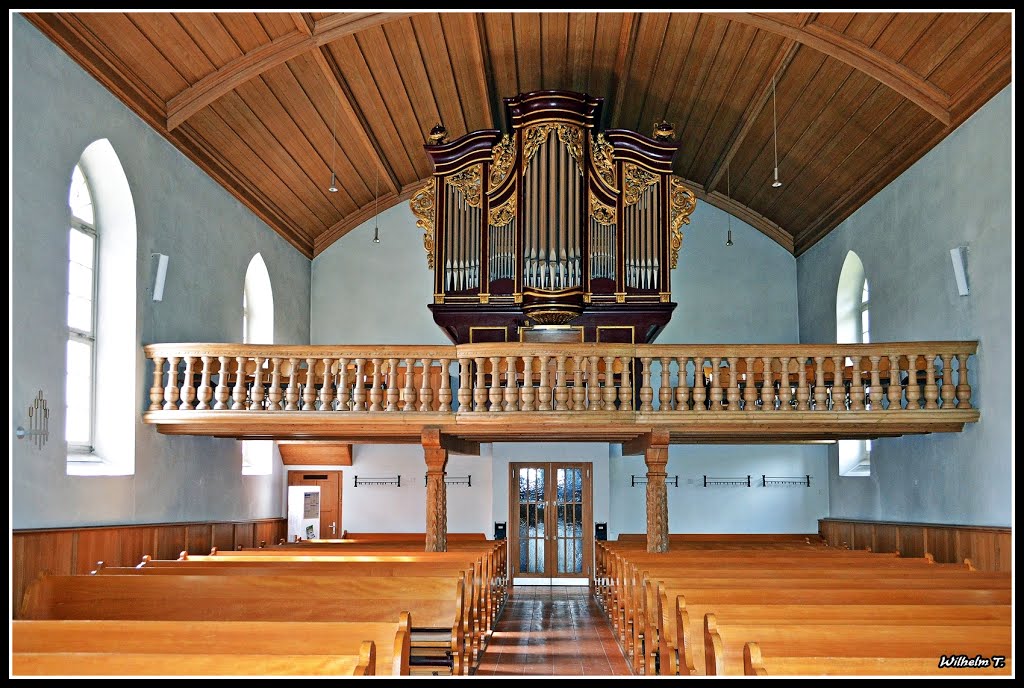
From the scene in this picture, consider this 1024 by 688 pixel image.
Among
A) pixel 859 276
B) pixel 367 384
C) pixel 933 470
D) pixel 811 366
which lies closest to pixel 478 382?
pixel 367 384

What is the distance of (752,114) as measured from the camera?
14430 mm

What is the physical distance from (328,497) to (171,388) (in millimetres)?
7639

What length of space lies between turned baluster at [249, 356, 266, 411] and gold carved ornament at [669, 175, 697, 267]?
6.08 metres

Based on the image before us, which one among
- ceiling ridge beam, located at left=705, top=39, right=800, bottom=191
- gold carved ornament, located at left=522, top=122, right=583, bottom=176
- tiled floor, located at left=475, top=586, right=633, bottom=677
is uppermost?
ceiling ridge beam, located at left=705, top=39, right=800, bottom=191

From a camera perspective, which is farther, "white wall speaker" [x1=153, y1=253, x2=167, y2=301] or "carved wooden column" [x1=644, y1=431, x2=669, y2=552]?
"carved wooden column" [x1=644, y1=431, x2=669, y2=552]

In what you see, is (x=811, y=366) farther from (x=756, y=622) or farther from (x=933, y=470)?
(x=756, y=622)

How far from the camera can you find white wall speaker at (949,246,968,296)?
1146 cm

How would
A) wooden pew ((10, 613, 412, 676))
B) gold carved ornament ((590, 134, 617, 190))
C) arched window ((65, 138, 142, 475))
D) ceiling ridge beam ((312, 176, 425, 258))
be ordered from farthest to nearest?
ceiling ridge beam ((312, 176, 425, 258)) < gold carved ornament ((590, 134, 617, 190)) < arched window ((65, 138, 142, 475)) < wooden pew ((10, 613, 412, 676))

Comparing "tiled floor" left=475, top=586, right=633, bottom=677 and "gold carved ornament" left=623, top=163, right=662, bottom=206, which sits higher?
"gold carved ornament" left=623, top=163, right=662, bottom=206

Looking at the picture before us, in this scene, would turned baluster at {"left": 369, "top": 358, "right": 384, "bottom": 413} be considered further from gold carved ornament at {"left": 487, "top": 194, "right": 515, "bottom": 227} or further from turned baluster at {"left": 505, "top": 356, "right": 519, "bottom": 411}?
gold carved ornament at {"left": 487, "top": 194, "right": 515, "bottom": 227}

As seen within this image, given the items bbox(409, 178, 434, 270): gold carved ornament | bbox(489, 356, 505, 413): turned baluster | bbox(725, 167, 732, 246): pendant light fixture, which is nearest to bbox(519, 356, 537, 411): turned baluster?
bbox(489, 356, 505, 413): turned baluster

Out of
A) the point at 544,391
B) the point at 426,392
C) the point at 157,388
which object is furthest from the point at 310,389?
the point at 544,391

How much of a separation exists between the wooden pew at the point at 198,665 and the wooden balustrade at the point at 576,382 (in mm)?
6957

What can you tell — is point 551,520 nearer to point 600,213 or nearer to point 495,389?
point 600,213
